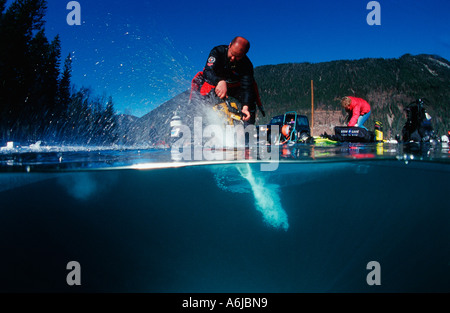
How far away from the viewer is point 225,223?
10344 mm

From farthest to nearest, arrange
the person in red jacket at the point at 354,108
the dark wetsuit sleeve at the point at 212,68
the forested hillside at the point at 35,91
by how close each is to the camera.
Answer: the forested hillside at the point at 35,91 < the person in red jacket at the point at 354,108 < the dark wetsuit sleeve at the point at 212,68

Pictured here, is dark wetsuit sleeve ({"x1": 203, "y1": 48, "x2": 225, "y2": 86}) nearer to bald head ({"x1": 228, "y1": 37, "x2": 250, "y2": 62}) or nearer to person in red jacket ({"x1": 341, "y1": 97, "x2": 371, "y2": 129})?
bald head ({"x1": 228, "y1": 37, "x2": 250, "y2": 62})

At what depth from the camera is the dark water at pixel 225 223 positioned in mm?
6219

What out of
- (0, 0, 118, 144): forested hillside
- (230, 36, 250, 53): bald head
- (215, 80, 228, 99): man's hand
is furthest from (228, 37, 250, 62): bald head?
(0, 0, 118, 144): forested hillside

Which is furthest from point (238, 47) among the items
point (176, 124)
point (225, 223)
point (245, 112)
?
point (225, 223)

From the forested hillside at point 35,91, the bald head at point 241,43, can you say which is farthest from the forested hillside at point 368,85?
the bald head at point 241,43

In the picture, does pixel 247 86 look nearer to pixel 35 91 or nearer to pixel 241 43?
pixel 241 43

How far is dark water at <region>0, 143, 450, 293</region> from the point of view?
622cm

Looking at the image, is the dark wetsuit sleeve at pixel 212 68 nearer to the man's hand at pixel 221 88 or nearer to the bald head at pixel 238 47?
the bald head at pixel 238 47
